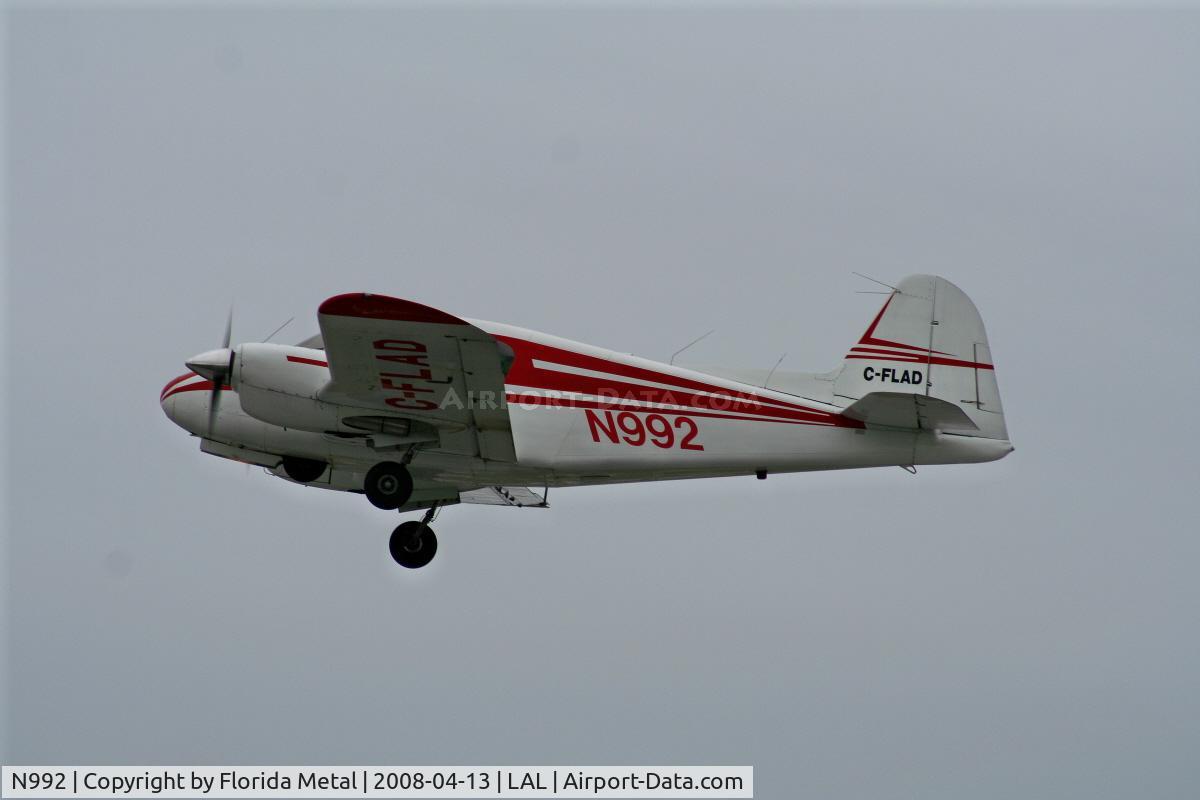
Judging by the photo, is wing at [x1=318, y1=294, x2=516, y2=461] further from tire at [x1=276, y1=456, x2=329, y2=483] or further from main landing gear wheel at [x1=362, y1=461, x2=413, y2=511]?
tire at [x1=276, y1=456, x2=329, y2=483]

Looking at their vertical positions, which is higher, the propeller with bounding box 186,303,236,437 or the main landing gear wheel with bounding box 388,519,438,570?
the propeller with bounding box 186,303,236,437

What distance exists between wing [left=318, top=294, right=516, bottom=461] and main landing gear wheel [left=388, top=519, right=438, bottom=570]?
6.27ft

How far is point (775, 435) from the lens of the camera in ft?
57.5

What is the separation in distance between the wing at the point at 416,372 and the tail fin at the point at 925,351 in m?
4.62

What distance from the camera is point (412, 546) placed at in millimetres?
18938

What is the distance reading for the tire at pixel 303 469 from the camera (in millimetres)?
18453

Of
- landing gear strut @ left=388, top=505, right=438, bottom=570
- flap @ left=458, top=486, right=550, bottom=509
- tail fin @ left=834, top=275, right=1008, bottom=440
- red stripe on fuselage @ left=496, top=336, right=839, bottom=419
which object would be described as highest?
tail fin @ left=834, top=275, right=1008, bottom=440

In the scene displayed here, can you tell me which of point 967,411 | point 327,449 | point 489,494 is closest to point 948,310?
point 967,411

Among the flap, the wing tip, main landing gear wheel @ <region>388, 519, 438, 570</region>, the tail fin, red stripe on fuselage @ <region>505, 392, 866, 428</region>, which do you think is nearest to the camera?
the wing tip

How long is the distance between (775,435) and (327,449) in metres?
5.46

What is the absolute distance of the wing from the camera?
15586 millimetres

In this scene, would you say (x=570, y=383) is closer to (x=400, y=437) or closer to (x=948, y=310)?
(x=400, y=437)

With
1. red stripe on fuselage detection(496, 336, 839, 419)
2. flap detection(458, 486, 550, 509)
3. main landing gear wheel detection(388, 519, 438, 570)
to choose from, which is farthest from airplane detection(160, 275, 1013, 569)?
flap detection(458, 486, 550, 509)

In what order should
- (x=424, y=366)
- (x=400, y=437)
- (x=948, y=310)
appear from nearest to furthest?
(x=424, y=366) → (x=400, y=437) → (x=948, y=310)
